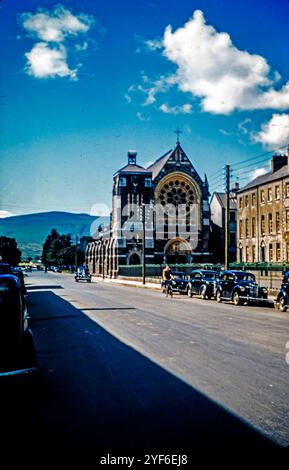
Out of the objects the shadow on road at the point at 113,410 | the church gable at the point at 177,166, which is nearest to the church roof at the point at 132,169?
the church gable at the point at 177,166

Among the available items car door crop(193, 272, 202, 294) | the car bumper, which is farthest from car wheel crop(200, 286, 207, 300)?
the car bumper

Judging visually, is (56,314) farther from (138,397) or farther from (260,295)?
(138,397)

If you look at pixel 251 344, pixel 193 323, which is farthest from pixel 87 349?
pixel 193 323

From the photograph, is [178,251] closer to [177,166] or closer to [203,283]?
[177,166]

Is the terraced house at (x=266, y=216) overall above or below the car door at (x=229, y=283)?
above

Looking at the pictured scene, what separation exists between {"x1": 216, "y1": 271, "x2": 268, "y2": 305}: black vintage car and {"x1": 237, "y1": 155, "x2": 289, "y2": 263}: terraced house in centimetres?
2698

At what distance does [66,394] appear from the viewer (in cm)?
713

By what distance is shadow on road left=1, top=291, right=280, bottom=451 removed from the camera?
510 centimetres

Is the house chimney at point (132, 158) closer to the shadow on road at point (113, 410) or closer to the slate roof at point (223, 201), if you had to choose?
the slate roof at point (223, 201)

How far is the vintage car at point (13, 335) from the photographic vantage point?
22.1 ft

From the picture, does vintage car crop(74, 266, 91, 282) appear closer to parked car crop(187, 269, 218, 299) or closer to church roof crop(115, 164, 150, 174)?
church roof crop(115, 164, 150, 174)

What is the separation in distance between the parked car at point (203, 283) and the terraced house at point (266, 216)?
73.8 feet

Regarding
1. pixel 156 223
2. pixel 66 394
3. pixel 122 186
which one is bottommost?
pixel 66 394
